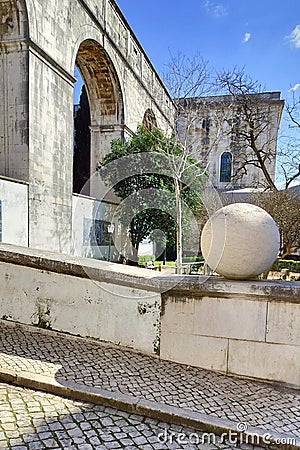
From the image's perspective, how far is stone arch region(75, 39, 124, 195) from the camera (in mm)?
15781

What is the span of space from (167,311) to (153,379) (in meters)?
0.70

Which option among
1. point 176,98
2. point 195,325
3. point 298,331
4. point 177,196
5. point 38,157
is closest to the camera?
point 298,331

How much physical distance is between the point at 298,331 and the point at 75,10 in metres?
13.0

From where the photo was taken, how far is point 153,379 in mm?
3256

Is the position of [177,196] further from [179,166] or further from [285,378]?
[285,378]

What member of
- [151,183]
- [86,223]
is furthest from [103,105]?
[86,223]

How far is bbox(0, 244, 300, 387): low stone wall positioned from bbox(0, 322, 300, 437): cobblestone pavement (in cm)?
15

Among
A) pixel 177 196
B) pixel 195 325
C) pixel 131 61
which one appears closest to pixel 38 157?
pixel 177 196

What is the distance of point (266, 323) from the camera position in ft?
10.8

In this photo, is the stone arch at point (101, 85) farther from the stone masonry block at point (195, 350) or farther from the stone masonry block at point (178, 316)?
the stone masonry block at point (195, 350)

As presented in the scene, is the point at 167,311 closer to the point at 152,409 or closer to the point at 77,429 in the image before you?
the point at 152,409

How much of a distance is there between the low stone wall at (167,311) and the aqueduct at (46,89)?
577cm

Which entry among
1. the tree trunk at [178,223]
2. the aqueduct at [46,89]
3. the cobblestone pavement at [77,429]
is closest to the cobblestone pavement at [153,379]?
the cobblestone pavement at [77,429]

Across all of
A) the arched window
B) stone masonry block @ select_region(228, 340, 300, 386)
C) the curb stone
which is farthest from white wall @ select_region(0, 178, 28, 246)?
the arched window
